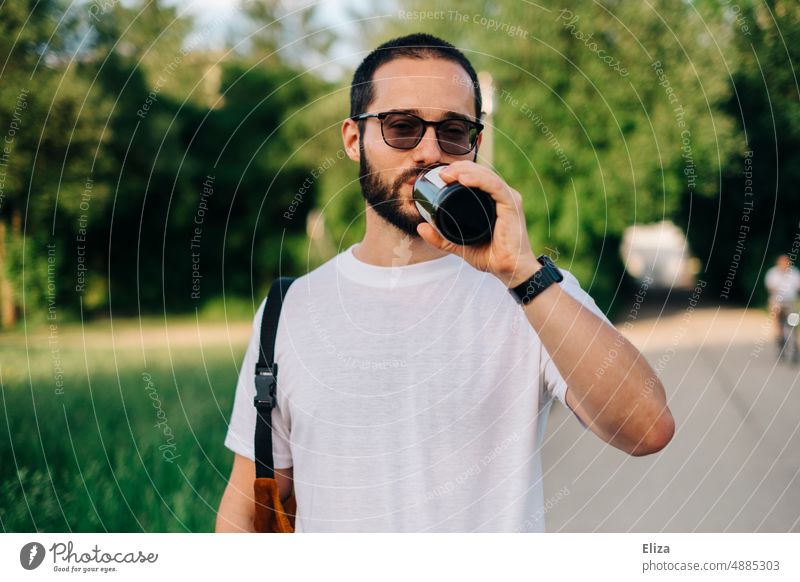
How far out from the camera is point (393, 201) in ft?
5.67

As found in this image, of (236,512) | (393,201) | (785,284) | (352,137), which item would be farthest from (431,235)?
(785,284)

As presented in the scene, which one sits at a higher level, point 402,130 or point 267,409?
point 402,130

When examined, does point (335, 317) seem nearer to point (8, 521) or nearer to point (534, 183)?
point (8, 521)

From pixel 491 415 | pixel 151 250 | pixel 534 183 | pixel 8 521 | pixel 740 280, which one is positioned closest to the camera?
pixel 491 415

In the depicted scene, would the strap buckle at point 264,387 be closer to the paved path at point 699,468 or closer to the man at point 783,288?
the paved path at point 699,468

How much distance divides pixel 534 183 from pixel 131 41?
4.26 metres

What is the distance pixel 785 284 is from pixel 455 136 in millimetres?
5816

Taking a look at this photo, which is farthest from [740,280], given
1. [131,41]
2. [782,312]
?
[131,41]

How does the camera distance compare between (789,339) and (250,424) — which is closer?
(250,424)

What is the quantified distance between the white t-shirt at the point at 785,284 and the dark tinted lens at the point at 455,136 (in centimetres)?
548

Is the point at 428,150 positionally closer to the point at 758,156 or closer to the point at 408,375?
the point at 408,375

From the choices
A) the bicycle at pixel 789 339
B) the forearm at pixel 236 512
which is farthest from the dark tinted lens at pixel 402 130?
the bicycle at pixel 789 339

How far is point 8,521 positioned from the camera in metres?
2.36

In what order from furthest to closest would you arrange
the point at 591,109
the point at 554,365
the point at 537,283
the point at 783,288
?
the point at 591,109, the point at 783,288, the point at 554,365, the point at 537,283
